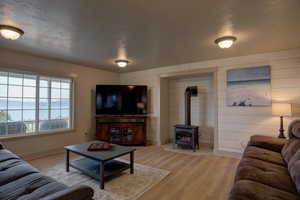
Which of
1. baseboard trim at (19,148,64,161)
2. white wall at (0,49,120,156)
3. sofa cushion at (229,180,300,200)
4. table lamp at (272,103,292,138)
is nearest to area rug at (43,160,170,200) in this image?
baseboard trim at (19,148,64,161)

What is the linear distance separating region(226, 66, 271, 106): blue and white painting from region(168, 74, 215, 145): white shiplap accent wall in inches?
40.5

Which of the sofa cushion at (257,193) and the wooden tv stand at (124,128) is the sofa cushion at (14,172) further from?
the wooden tv stand at (124,128)

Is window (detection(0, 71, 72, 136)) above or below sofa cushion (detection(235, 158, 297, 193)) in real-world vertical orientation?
above

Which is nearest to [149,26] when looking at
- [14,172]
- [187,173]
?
[14,172]

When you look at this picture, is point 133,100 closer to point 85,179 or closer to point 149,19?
point 85,179

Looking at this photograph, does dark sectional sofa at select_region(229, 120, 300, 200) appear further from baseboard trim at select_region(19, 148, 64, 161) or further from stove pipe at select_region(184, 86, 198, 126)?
baseboard trim at select_region(19, 148, 64, 161)

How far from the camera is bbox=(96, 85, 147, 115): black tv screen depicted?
4.91 m

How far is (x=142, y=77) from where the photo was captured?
17.7 feet

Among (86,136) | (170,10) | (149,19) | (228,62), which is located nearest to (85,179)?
(86,136)

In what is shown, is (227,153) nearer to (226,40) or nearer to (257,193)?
(226,40)

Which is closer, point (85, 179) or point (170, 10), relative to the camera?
point (170, 10)

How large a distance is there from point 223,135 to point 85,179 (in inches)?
127

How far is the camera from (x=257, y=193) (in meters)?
1.31

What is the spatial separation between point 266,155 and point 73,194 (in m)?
2.45
